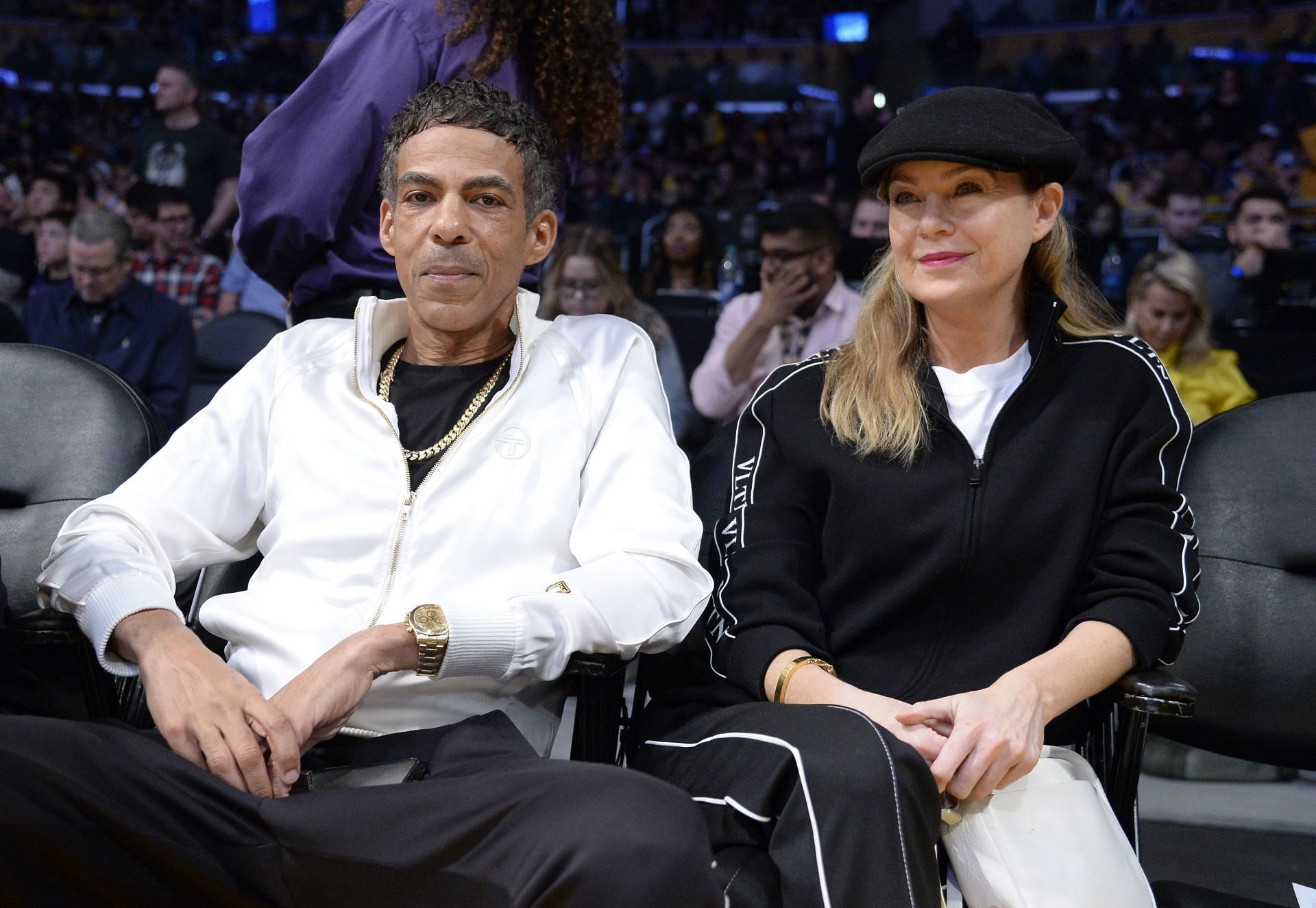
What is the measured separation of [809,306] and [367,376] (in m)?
1.94

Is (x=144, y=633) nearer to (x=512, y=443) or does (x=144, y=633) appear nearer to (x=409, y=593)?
(x=409, y=593)

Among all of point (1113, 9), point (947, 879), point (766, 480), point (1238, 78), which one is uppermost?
point (1113, 9)

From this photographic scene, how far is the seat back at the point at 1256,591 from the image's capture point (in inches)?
71.2

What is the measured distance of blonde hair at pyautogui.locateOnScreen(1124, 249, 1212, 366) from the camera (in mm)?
3352

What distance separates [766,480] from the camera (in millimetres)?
1765

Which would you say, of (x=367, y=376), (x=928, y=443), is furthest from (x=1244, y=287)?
(x=367, y=376)

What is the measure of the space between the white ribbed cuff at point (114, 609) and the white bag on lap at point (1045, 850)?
0.99 m

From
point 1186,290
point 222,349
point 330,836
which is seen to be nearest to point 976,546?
point 330,836

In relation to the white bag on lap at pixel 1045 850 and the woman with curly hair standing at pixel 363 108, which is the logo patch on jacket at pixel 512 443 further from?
the white bag on lap at pixel 1045 850

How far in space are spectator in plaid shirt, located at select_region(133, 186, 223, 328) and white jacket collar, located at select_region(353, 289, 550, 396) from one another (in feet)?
12.5

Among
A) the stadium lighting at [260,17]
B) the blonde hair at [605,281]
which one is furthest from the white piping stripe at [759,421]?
the stadium lighting at [260,17]

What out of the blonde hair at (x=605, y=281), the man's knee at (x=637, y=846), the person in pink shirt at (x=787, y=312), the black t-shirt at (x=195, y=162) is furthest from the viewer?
the black t-shirt at (x=195, y=162)

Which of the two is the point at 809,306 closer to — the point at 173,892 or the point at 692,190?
the point at 173,892

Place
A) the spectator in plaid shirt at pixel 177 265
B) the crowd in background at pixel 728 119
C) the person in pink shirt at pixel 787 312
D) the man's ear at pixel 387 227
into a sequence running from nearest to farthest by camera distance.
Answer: the man's ear at pixel 387 227
the person in pink shirt at pixel 787 312
the spectator in plaid shirt at pixel 177 265
the crowd in background at pixel 728 119
